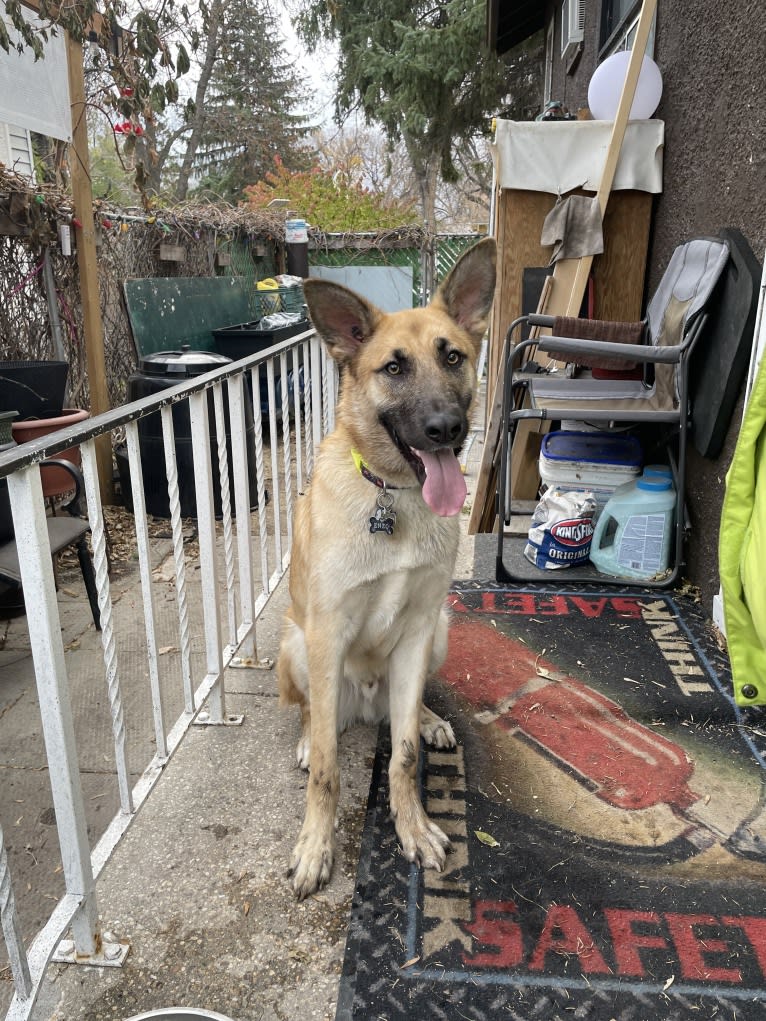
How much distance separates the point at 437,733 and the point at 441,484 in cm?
86

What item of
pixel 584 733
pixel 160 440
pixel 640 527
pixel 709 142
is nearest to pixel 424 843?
pixel 584 733

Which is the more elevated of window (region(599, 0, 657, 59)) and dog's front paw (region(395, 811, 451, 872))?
window (region(599, 0, 657, 59))

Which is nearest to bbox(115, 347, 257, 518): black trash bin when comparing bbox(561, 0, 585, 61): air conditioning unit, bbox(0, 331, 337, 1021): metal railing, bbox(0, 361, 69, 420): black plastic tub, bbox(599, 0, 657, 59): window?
bbox(0, 361, 69, 420): black plastic tub

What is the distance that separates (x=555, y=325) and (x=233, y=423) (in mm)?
1775

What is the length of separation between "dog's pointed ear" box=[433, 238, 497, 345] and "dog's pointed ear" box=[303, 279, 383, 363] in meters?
0.23

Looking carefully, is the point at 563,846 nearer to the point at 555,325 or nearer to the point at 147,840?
the point at 147,840

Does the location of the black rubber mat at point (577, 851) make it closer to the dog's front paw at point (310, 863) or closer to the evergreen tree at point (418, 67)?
the dog's front paw at point (310, 863)

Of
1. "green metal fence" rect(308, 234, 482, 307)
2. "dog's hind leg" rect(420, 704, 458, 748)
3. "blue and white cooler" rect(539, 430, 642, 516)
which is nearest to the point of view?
"dog's hind leg" rect(420, 704, 458, 748)

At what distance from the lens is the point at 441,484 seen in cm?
187

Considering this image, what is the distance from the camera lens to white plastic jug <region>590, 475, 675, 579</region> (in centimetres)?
329

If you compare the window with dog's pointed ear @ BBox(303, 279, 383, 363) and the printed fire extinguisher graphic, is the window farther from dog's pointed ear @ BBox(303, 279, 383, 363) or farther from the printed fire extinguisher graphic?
the printed fire extinguisher graphic

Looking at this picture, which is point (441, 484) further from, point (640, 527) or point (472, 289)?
point (640, 527)

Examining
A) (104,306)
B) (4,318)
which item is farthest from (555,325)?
(104,306)

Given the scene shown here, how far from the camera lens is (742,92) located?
2.89 meters
